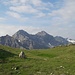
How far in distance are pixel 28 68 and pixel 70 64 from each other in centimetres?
739

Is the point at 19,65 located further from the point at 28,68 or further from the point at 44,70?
the point at 44,70

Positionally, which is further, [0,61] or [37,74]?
[0,61]

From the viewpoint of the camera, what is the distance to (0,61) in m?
40.1

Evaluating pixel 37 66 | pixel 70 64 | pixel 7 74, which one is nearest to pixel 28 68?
pixel 37 66

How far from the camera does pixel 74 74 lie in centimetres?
3250

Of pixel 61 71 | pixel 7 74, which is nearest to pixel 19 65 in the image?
pixel 7 74

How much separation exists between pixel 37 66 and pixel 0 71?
632 cm

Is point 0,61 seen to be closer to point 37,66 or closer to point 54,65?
point 37,66

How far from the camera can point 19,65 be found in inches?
1485

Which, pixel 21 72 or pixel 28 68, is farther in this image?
pixel 28 68

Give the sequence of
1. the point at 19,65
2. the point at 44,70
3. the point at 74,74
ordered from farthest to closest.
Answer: the point at 19,65 → the point at 44,70 → the point at 74,74

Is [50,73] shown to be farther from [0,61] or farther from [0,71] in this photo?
[0,61]

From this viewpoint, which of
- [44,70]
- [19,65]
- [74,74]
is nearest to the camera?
[74,74]

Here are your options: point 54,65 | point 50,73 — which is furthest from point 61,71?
point 54,65
